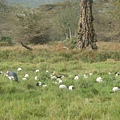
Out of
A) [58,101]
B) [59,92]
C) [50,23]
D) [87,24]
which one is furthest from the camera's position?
[50,23]

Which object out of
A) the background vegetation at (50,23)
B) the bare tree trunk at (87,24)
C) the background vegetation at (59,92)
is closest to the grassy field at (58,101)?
the background vegetation at (59,92)

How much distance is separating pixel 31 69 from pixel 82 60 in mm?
3734

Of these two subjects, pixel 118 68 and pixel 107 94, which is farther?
pixel 118 68

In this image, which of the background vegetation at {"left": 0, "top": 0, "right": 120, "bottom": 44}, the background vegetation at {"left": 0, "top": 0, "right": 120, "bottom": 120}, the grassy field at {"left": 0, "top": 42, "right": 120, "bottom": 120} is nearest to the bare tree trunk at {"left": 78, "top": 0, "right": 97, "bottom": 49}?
the background vegetation at {"left": 0, "top": 0, "right": 120, "bottom": 120}

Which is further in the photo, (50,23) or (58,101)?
(50,23)

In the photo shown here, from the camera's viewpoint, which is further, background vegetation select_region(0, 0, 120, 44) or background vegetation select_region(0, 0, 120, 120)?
background vegetation select_region(0, 0, 120, 44)

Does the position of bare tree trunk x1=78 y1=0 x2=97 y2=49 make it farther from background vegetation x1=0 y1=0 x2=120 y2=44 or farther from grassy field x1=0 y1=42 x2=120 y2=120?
background vegetation x1=0 y1=0 x2=120 y2=44

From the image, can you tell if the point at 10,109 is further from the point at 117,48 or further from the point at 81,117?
the point at 117,48

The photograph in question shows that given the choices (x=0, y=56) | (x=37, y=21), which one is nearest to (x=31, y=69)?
(x=0, y=56)

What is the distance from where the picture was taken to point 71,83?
7645 mm

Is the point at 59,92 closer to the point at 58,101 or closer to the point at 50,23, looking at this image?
the point at 58,101

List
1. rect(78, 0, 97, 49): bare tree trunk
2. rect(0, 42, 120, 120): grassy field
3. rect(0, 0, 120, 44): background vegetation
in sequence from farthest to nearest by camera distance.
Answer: rect(0, 0, 120, 44): background vegetation
rect(78, 0, 97, 49): bare tree trunk
rect(0, 42, 120, 120): grassy field

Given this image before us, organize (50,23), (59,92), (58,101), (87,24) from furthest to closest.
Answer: (50,23) → (87,24) → (59,92) → (58,101)

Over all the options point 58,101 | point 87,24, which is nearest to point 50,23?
point 87,24
